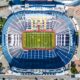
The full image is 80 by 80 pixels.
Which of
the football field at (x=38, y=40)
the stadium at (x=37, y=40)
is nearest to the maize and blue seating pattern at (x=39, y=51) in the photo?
the stadium at (x=37, y=40)

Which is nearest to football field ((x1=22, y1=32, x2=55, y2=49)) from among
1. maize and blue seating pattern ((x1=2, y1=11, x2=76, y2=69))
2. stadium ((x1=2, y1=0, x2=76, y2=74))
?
stadium ((x1=2, y1=0, x2=76, y2=74))

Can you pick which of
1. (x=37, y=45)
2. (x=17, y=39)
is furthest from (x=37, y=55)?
(x=17, y=39)

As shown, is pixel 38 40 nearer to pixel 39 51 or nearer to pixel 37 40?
pixel 37 40

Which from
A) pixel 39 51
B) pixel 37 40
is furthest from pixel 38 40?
pixel 39 51

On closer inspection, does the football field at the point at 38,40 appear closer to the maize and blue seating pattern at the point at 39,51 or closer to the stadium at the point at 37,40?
the stadium at the point at 37,40

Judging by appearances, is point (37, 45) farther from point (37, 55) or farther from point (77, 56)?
point (77, 56)

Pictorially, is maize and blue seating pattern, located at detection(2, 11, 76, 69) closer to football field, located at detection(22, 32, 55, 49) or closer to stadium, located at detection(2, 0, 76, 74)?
stadium, located at detection(2, 0, 76, 74)
